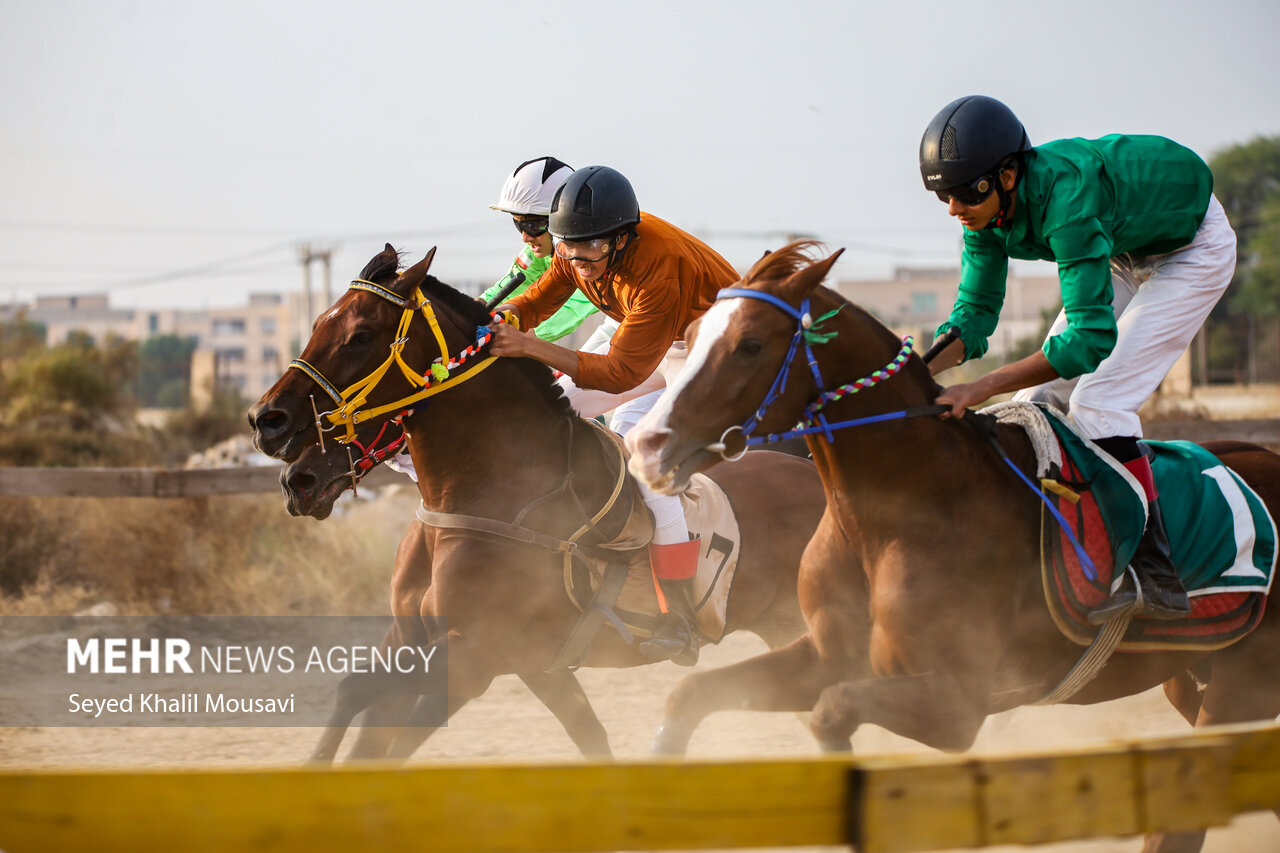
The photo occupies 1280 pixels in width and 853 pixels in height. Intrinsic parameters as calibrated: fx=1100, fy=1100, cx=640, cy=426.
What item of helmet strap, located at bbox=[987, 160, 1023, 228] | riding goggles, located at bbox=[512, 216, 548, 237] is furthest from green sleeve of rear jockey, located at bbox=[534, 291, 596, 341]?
helmet strap, located at bbox=[987, 160, 1023, 228]

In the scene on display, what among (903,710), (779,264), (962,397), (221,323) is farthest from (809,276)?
(221,323)

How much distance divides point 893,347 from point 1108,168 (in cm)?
90

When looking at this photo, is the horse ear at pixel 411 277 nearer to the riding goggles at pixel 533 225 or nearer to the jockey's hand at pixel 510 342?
the jockey's hand at pixel 510 342

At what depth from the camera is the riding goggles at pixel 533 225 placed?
16.1 ft

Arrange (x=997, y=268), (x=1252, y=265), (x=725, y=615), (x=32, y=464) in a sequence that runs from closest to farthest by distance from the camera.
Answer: (x=997, y=268), (x=725, y=615), (x=32, y=464), (x=1252, y=265)

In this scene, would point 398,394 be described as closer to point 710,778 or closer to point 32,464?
point 710,778

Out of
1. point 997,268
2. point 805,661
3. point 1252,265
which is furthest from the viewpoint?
point 1252,265

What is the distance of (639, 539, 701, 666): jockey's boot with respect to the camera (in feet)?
14.5

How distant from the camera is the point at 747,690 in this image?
3.31 m

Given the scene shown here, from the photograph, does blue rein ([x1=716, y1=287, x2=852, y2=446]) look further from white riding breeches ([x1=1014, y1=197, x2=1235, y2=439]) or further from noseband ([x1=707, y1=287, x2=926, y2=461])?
white riding breeches ([x1=1014, y1=197, x2=1235, y2=439])

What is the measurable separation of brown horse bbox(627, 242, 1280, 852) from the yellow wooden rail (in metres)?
0.89

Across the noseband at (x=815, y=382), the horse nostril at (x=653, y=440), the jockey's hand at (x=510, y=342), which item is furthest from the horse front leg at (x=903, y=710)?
the jockey's hand at (x=510, y=342)

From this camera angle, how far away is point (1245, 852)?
171 inches

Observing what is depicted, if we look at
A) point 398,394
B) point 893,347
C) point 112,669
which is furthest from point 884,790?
point 112,669
